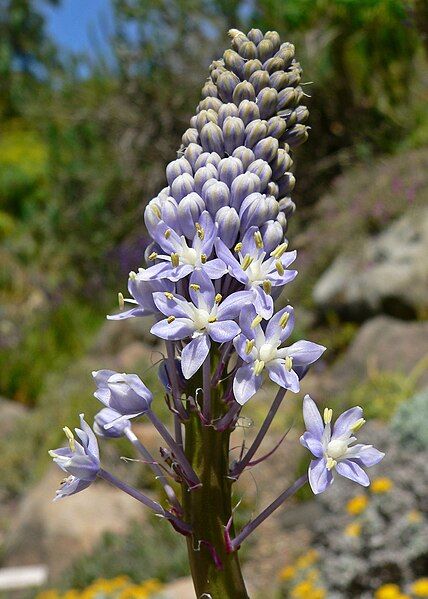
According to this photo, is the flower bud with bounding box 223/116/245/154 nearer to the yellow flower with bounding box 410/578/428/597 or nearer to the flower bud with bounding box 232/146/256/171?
the flower bud with bounding box 232/146/256/171

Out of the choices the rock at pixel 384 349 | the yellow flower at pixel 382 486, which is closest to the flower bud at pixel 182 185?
the yellow flower at pixel 382 486

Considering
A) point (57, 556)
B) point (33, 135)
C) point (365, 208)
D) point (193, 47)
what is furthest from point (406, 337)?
point (33, 135)

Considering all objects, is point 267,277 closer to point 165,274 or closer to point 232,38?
point 165,274

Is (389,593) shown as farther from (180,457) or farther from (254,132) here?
(254,132)

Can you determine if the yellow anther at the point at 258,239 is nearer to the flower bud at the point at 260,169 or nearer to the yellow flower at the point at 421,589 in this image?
the flower bud at the point at 260,169

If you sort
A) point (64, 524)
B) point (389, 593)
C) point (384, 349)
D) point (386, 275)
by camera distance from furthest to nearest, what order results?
point (386, 275)
point (384, 349)
point (64, 524)
point (389, 593)

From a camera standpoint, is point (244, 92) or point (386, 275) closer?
point (244, 92)

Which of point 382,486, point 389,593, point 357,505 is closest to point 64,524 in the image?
point 357,505
